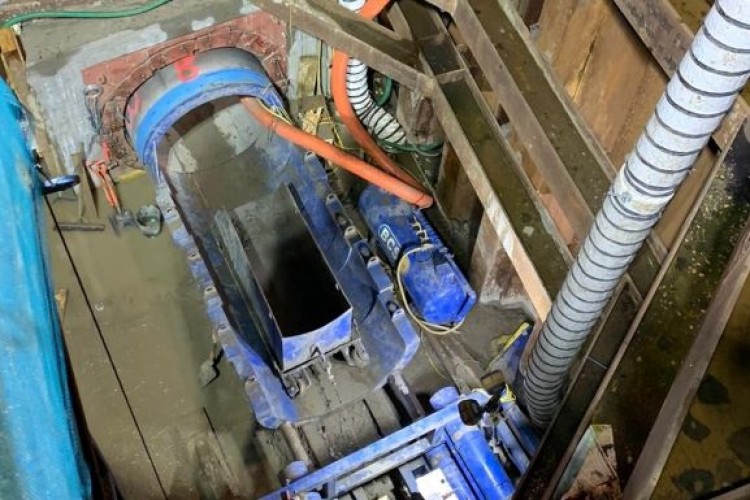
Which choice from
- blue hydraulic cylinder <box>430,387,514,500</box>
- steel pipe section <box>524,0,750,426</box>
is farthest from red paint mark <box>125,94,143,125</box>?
steel pipe section <box>524,0,750,426</box>

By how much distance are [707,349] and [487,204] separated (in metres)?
1.95

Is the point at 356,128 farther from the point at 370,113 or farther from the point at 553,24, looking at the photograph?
the point at 553,24

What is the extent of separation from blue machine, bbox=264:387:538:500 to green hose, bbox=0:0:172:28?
2313mm

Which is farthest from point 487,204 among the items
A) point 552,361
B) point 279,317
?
point 279,317

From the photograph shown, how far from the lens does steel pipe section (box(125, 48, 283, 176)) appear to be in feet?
13.0

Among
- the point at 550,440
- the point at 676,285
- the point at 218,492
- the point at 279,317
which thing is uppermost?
the point at 676,285

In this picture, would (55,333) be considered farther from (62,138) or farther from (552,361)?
(552,361)

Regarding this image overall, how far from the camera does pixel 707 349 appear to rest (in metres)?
1.54

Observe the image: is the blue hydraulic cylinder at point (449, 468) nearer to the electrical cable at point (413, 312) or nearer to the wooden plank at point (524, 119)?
the electrical cable at point (413, 312)

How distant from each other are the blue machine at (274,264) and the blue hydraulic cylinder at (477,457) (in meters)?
0.30

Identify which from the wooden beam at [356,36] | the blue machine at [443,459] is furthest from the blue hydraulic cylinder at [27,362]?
the wooden beam at [356,36]

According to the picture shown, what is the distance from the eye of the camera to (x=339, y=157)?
427 cm

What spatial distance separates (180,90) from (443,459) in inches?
88.4

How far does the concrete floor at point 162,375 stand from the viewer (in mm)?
4121
